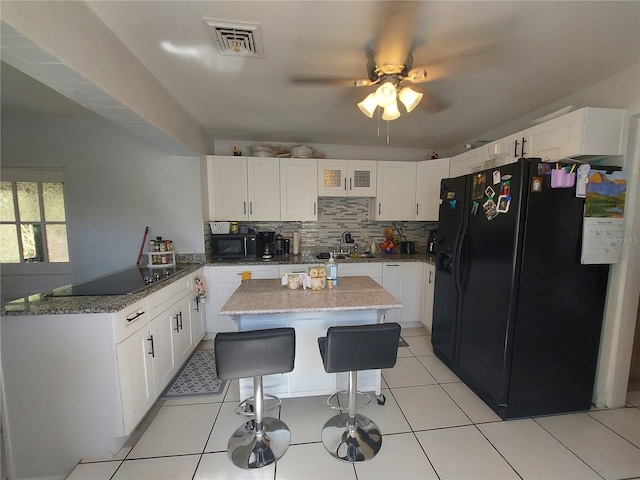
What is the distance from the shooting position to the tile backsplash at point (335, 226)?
3.67 metres

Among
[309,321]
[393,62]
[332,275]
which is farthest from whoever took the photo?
[332,275]

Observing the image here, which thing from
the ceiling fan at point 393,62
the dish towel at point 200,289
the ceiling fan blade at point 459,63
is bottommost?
the dish towel at point 200,289

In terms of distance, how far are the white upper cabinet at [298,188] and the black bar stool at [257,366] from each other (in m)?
2.10

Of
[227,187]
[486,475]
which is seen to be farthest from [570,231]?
[227,187]

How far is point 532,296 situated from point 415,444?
4.12 feet

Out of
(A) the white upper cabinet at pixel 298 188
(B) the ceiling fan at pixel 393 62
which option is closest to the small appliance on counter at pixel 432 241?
(A) the white upper cabinet at pixel 298 188

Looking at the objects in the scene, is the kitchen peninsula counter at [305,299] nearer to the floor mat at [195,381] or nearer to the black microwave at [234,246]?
the floor mat at [195,381]

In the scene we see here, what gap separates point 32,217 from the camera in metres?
2.76

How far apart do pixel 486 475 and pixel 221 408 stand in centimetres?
176

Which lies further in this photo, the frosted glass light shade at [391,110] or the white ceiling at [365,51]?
the frosted glass light shade at [391,110]

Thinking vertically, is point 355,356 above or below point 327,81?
below

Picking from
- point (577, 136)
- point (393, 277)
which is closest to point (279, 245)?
point (393, 277)

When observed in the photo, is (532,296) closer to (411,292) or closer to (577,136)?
(577,136)

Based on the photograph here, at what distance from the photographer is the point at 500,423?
1.81 metres
